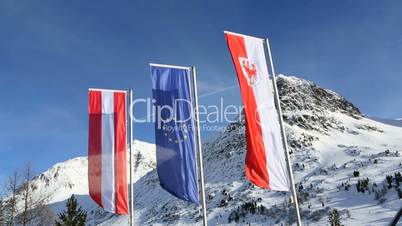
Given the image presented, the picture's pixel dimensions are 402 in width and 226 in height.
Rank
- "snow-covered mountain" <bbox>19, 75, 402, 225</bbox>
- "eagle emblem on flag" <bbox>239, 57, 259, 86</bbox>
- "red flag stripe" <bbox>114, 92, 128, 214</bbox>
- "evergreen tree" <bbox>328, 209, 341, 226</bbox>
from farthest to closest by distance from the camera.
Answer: "snow-covered mountain" <bbox>19, 75, 402, 225</bbox>
"evergreen tree" <bbox>328, 209, 341, 226</bbox>
"red flag stripe" <bbox>114, 92, 128, 214</bbox>
"eagle emblem on flag" <bbox>239, 57, 259, 86</bbox>

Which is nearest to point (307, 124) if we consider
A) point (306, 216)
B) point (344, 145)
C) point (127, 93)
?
point (344, 145)

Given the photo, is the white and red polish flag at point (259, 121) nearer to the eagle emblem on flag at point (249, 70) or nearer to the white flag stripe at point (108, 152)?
the eagle emblem on flag at point (249, 70)

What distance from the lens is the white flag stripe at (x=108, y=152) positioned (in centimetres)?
1684

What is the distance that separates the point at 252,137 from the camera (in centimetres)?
1338

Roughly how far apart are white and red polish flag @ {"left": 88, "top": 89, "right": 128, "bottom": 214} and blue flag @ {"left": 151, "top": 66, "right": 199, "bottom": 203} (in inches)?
135

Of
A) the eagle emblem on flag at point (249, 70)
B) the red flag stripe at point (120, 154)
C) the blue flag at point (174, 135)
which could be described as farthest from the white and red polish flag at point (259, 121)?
the red flag stripe at point (120, 154)

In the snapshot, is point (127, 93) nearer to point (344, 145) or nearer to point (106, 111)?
point (106, 111)

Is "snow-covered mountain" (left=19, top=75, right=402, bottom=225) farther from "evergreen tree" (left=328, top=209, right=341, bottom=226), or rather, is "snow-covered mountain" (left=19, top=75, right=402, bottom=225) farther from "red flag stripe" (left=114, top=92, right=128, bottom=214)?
"red flag stripe" (left=114, top=92, right=128, bottom=214)

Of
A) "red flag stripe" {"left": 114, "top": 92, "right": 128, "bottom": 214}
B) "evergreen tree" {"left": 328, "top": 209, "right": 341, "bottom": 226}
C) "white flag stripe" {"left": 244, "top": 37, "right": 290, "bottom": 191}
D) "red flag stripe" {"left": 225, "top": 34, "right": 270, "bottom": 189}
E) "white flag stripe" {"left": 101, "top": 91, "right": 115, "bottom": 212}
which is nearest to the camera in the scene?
"red flag stripe" {"left": 225, "top": 34, "right": 270, "bottom": 189}

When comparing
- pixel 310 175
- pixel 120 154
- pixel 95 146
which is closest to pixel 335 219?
pixel 120 154

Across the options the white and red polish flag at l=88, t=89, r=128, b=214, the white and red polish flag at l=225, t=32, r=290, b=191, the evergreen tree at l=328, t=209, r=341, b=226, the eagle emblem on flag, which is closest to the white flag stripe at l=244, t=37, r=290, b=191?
the white and red polish flag at l=225, t=32, r=290, b=191

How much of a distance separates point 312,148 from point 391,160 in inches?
814

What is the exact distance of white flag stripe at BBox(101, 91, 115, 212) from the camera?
16844mm

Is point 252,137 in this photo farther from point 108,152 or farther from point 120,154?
point 108,152
